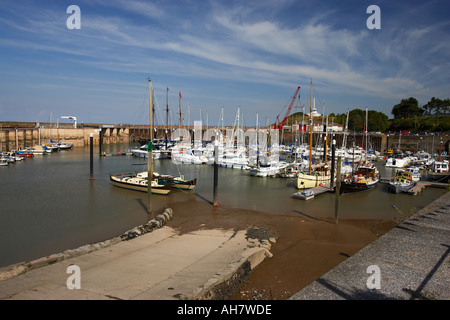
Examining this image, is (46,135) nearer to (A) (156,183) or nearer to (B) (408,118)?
(A) (156,183)

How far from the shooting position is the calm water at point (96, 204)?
15.1 metres

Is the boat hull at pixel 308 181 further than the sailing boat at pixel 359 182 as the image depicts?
Yes

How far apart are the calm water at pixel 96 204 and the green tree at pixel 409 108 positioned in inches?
3032

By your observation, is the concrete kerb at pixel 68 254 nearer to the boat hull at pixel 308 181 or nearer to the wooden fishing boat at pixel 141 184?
the wooden fishing boat at pixel 141 184

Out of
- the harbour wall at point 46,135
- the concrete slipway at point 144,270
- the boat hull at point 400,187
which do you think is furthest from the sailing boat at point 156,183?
the harbour wall at point 46,135

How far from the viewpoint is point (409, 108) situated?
93.5m

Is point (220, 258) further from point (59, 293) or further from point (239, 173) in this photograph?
point (239, 173)

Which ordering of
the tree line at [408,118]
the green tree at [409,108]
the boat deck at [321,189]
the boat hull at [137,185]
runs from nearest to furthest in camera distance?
the boat hull at [137,185], the boat deck at [321,189], the tree line at [408,118], the green tree at [409,108]

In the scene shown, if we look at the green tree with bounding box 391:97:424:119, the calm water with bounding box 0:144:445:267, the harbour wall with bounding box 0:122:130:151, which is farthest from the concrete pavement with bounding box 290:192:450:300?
the green tree with bounding box 391:97:424:119

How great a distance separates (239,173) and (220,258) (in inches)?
1089

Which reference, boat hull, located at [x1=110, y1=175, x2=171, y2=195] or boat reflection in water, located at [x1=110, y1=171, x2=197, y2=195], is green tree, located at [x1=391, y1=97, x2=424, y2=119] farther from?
boat hull, located at [x1=110, y1=175, x2=171, y2=195]

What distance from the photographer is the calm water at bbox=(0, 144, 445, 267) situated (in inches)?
595
